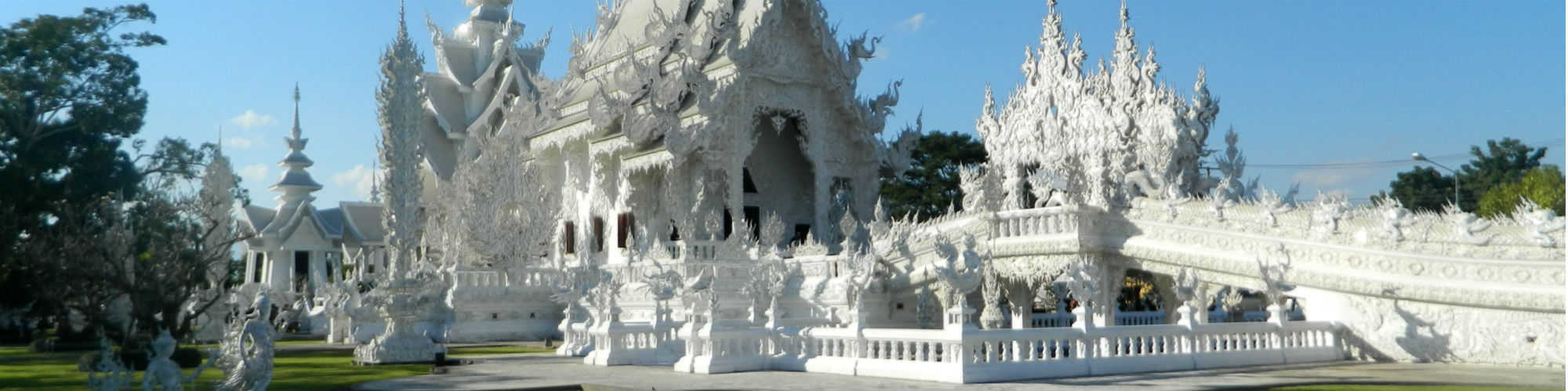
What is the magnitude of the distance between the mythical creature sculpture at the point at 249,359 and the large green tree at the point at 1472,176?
144ft

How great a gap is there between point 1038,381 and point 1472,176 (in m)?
42.2

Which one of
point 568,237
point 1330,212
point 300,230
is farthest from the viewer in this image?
point 300,230

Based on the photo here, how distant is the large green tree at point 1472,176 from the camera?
1831 inches

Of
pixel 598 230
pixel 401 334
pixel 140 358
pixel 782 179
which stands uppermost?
pixel 782 179

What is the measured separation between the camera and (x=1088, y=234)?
54.7ft

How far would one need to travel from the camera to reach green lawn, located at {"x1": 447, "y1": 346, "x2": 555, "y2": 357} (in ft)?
59.8

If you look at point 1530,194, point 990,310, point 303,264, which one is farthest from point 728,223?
point 1530,194

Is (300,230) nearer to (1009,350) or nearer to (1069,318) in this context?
(1069,318)

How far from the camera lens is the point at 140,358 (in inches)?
580

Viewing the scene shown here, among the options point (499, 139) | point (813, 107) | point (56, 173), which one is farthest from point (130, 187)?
point (813, 107)

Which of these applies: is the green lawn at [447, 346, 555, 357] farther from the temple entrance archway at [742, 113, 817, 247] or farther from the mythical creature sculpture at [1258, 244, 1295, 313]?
the mythical creature sculpture at [1258, 244, 1295, 313]

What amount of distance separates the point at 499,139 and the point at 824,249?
9.89 m

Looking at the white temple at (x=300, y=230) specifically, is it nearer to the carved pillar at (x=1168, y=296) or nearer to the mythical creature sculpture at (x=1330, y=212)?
the carved pillar at (x=1168, y=296)

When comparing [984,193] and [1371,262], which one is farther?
[984,193]
